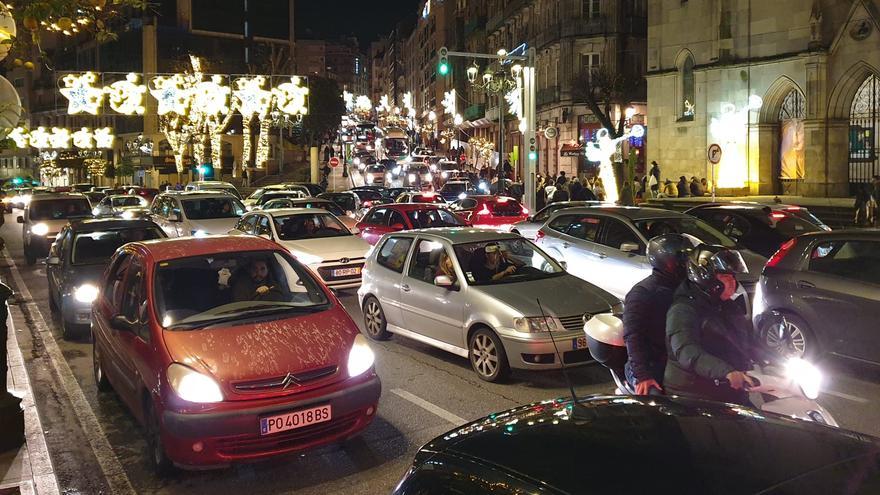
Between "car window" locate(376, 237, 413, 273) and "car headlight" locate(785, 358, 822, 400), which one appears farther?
"car window" locate(376, 237, 413, 273)

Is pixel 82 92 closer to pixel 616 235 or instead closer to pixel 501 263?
pixel 616 235

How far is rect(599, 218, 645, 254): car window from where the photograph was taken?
39.1 feet

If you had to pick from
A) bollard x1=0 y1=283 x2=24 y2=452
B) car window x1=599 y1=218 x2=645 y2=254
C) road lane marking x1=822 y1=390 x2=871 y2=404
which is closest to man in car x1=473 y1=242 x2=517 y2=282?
car window x1=599 y1=218 x2=645 y2=254

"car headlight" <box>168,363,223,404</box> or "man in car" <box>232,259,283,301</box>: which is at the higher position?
"man in car" <box>232,259,283,301</box>

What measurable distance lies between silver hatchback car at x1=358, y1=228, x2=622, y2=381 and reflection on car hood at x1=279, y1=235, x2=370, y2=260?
10.1 feet

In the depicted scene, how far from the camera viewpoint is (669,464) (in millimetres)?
2348

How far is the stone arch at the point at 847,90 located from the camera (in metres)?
26.3

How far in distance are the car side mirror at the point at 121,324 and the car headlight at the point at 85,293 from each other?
4.58 m

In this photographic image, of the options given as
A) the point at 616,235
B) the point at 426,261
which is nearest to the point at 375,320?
the point at 426,261

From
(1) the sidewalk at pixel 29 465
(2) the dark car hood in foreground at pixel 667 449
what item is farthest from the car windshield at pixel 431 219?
(2) the dark car hood in foreground at pixel 667 449

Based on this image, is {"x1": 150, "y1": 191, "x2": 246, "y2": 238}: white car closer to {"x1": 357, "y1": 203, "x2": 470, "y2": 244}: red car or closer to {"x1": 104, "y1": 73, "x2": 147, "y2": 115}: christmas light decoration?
{"x1": 357, "y1": 203, "x2": 470, "y2": 244}: red car

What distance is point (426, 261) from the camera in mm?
9883

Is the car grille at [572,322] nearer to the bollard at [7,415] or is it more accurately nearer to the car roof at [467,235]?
the car roof at [467,235]

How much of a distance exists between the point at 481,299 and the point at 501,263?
93 cm
